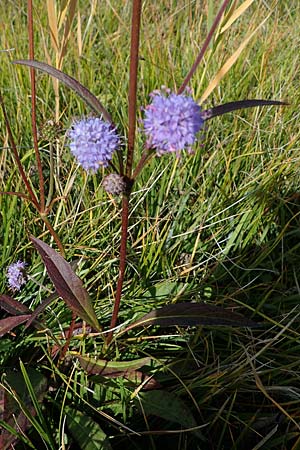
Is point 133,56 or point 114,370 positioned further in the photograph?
point 114,370

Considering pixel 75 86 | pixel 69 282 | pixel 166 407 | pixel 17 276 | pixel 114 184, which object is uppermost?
pixel 75 86

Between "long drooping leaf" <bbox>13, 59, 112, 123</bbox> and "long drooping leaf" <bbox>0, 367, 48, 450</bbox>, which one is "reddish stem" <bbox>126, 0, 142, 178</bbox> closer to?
"long drooping leaf" <bbox>13, 59, 112, 123</bbox>

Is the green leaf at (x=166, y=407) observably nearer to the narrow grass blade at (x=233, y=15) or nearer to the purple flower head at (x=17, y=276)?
the purple flower head at (x=17, y=276)

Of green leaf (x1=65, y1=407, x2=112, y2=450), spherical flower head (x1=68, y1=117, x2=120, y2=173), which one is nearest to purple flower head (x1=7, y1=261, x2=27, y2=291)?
green leaf (x1=65, y1=407, x2=112, y2=450)

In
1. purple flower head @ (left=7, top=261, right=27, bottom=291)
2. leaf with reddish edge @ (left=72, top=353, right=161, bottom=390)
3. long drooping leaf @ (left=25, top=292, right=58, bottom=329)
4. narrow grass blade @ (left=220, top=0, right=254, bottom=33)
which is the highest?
narrow grass blade @ (left=220, top=0, right=254, bottom=33)

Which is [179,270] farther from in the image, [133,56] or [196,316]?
[133,56]

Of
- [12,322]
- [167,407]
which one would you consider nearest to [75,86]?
[12,322]
